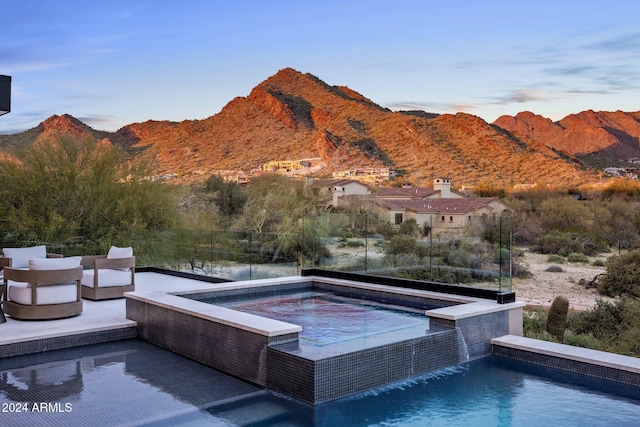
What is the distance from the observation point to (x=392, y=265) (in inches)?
373

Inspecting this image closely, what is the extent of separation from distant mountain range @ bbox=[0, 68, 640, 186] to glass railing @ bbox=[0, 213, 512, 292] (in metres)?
24.2

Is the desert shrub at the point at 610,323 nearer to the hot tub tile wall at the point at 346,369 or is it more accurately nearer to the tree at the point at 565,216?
the hot tub tile wall at the point at 346,369

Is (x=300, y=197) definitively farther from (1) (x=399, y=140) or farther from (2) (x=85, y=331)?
(2) (x=85, y=331)

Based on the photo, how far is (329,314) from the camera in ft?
25.3

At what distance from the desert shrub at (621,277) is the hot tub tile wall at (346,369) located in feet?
63.1

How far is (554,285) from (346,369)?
21873 millimetres

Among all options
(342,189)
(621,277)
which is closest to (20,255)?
(621,277)

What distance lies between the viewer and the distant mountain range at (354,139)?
40438mm

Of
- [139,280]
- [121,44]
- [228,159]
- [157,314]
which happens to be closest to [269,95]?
[228,159]

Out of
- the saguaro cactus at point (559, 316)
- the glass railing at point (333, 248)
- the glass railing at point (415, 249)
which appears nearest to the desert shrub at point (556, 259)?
the saguaro cactus at point (559, 316)

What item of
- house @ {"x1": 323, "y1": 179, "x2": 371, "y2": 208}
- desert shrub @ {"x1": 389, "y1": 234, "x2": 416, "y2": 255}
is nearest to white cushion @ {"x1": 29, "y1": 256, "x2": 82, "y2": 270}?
desert shrub @ {"x1": 389, "y1": 234, "x2": 416, "y2": 255}

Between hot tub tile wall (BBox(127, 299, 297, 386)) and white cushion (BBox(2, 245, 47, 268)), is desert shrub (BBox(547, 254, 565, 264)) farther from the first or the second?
hot tub tile wall (BBox(127, 299, 297, 386))

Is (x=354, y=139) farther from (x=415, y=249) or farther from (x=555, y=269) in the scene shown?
(x=415, y=249)

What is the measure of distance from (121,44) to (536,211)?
27.9 m
